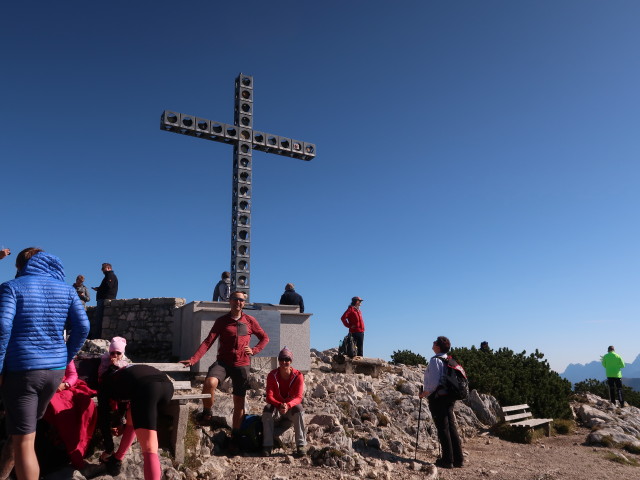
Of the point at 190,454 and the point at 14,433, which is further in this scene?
the point at 190,454

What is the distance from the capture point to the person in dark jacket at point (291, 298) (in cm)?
1226

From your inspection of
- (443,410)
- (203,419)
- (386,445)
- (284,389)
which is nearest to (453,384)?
(443,410)

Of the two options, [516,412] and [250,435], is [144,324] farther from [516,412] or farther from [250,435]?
[516,412]

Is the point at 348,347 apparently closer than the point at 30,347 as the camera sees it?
No

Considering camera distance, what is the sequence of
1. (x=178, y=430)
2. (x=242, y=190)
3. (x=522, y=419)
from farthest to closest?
1. (x=242, y=190)
2. (x=522, y=419)
3. (x=178, y=430)

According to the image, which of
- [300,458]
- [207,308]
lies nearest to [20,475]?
[300,458]

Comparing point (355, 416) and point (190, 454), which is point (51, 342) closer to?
point (190, 454)

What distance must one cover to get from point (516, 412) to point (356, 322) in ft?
14.9

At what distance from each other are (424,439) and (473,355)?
649 cm

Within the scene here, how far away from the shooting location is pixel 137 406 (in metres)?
4.65

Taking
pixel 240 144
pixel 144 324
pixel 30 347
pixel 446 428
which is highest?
pixel 240 144

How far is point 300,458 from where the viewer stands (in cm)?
682

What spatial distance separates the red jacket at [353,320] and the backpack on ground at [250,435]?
6.28 m

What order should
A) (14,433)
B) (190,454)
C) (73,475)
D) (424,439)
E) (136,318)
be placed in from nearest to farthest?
(14,433) → (73,475) → (190,454) → (424,439) → (136,318)
